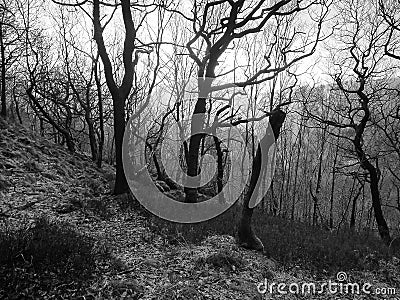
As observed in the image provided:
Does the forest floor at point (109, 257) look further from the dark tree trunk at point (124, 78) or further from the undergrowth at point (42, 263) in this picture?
the dark tree trunk at point (124, 78)

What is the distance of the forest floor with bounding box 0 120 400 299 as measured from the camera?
4020 millimetres

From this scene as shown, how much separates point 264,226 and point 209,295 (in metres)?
5.54

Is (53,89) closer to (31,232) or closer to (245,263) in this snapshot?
(31,232)

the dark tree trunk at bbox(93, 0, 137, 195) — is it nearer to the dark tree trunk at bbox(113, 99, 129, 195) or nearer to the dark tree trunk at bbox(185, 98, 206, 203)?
the dark tree trunk at bbox(113, 99, 129, 195)

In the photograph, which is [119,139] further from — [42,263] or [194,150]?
[42,263]

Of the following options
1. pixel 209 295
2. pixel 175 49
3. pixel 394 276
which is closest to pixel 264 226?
pixel 394 276

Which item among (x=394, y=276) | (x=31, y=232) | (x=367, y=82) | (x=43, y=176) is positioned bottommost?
(x=394, y=276)

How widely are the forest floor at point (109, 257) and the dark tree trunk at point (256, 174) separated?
265mm

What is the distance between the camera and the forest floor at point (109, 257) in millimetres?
4020

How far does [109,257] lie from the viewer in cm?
505

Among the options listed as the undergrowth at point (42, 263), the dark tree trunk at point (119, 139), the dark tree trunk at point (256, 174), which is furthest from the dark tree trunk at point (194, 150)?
the undergrowth at point (42, 263)

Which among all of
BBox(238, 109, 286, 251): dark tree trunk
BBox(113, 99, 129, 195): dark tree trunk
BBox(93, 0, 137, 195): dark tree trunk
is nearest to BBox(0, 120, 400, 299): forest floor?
BBox(238, 109, 286, 251): dark tree trunk

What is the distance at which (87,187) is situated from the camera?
10.4 meters

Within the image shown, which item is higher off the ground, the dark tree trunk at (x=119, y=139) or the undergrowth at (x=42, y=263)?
the dark tree trunk at (x=119, y=139)
